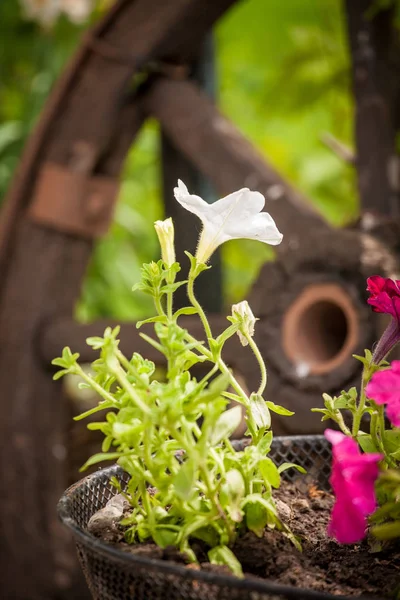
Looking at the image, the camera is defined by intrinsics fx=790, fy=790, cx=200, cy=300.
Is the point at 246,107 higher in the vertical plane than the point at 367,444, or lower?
higher

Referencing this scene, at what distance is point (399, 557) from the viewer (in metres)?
0.54

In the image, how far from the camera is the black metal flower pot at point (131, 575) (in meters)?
0.39

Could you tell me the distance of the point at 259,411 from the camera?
555 millimetres

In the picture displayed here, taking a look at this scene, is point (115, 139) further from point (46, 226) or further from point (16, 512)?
point (16, 512)

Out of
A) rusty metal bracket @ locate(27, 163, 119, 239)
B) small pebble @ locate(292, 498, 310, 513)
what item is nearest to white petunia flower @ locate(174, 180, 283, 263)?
small pebble @ locate(292, 498, 310, 513)

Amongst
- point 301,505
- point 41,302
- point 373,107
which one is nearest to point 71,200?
point 41,302

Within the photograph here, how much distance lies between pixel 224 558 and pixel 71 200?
3.88 ft

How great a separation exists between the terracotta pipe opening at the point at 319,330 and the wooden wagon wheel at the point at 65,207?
317mm

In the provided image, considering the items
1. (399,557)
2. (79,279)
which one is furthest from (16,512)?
(399,557)

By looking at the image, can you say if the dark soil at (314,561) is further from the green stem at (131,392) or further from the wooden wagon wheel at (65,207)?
the wooden wagon wheel at (65,207)

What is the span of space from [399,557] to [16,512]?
122cm

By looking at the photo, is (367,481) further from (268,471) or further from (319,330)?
(319,330)

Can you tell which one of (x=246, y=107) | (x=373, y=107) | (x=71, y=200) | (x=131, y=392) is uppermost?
(x=246, y=107)

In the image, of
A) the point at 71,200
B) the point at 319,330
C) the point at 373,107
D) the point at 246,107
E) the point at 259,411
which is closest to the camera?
Answer: the point at 259,411
